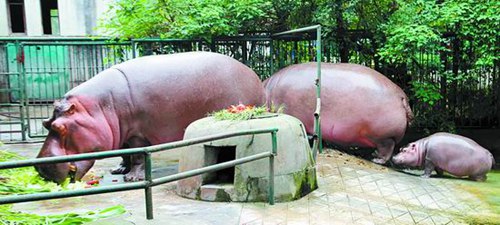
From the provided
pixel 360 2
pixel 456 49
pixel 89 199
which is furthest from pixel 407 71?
pixel 89 199

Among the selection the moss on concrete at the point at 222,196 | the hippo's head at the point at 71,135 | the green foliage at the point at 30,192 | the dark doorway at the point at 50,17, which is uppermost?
the dark doorway at the point at 50,17

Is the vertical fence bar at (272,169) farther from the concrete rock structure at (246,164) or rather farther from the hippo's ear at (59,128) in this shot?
the hippo's ear at (59,128)

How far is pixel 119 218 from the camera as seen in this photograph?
13.1 ft

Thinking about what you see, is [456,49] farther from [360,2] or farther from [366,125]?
[366,125]

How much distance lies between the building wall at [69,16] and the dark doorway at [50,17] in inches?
17.0

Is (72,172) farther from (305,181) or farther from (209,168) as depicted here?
(305,181)

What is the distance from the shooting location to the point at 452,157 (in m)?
7.25

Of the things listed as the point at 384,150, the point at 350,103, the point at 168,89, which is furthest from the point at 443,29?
the point at 168,89

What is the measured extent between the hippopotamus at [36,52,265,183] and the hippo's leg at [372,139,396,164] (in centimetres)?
247

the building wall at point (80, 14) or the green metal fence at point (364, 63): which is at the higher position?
the building wall at point (80, 14)

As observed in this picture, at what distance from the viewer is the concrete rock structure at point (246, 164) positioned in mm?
5184

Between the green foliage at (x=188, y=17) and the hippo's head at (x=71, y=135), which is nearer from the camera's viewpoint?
the hippo's head at (x=71, y=135)

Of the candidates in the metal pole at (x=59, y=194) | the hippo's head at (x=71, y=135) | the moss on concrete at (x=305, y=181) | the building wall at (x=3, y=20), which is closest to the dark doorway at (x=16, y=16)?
the building wall at (x=3, y=20)

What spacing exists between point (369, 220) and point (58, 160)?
3062mm
